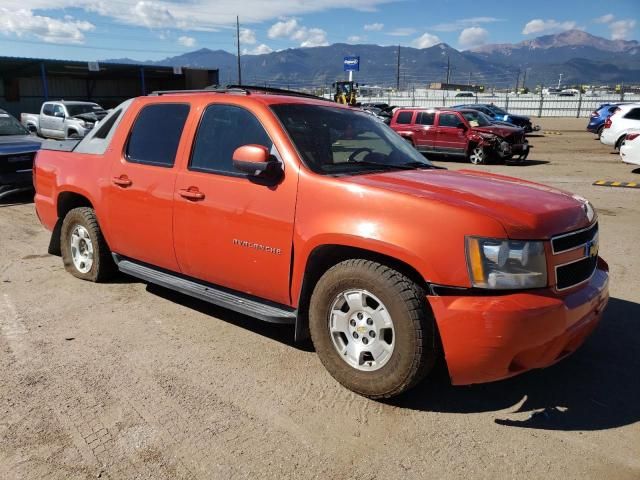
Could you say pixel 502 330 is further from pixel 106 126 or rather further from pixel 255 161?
pixel 106 126

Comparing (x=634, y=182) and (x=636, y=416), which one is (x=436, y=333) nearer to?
(x=636, y=416)

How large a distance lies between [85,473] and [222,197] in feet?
6.19

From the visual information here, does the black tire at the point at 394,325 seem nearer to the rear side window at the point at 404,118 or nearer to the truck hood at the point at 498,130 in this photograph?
the truck hood at the point at 498,130

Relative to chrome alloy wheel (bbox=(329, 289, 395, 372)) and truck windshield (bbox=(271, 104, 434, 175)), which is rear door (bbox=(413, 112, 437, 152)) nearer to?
truck windshield (bbox=(271, 104, 434, 175))

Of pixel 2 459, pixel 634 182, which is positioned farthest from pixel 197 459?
pixel 634 182

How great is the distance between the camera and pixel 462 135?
17.3 meters

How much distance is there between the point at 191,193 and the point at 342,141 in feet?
3.87

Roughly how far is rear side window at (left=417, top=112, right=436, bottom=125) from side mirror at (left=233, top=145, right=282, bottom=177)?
51.8 feet

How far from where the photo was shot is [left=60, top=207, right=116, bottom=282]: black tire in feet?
16.2

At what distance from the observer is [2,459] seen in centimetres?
263

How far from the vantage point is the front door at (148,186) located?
4141 mm

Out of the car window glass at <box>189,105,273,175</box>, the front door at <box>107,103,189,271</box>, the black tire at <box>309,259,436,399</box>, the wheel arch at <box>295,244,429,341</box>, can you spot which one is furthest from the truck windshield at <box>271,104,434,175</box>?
the front door at <box>107,103,189,271</box>

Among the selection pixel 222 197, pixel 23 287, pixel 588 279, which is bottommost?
pixel 23 287

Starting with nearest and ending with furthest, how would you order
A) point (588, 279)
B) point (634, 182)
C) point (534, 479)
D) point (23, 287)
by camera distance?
point (534, 479) → point (588, 279) → point (23, 287) → point (634, 182)
